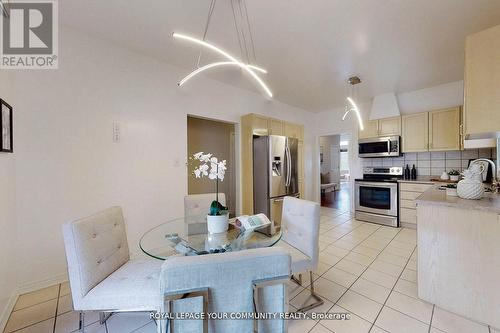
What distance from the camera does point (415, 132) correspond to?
12.9 ft

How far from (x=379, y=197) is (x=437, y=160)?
134 cm

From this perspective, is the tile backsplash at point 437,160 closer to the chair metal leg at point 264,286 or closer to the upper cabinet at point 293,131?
the upper cabinet at point 293,131

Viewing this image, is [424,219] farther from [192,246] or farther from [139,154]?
[139,154]

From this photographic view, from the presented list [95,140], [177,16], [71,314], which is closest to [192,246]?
[71,314]

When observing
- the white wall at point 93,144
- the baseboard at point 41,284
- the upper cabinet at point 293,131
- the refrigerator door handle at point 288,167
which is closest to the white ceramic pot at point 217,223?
the white wall at point 93,144

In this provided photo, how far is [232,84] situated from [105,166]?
2472mm

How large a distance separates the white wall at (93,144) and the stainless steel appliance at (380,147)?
3.69 m

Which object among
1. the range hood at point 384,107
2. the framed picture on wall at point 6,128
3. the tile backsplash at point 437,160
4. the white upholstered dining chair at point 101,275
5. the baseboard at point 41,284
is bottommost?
the baseboard at point 41,284

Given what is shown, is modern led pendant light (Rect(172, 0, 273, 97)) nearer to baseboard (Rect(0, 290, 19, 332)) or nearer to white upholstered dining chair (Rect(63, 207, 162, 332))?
white upholstered dining chair (Rect(63, 207, 162, 332))

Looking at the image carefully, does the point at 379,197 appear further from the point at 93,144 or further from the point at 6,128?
the point at 6,128

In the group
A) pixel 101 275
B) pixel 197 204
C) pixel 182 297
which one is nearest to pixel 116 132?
pixel 197 204

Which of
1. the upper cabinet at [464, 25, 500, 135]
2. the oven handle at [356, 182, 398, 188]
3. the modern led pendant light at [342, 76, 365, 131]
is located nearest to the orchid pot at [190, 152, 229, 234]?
the upper cabinet at [464, 25, 500, 135]

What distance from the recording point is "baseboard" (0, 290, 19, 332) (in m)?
1.53

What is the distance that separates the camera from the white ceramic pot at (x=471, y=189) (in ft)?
5.73
